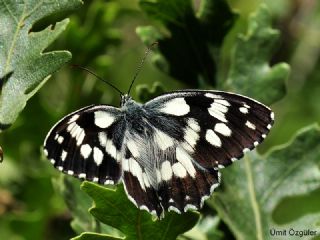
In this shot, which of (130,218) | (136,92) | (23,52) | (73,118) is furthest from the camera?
(136,92)

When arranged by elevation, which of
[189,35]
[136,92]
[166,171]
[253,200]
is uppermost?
[189,35]

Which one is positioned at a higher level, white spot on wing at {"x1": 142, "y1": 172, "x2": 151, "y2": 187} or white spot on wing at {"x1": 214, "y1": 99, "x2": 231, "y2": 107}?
white spot on wing at {"x1": 214, "y1": 99, "x2": 231, "y2": 107}

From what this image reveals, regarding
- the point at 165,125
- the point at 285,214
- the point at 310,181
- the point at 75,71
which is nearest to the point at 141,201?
the point at 165,125

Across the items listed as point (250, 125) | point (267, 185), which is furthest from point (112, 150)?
point (267, 185)

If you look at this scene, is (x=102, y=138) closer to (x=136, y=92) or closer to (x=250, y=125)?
(x=136, y=92)

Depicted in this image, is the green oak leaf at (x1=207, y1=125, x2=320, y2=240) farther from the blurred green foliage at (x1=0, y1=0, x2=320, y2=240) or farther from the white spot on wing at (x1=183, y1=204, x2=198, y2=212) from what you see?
the white spot on wing at (x1=183, y1=204, x2=198, y2=212)

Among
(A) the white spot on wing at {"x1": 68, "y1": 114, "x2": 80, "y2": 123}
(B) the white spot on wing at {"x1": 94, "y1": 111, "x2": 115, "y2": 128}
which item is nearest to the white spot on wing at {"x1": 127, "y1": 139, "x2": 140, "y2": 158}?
(B) the white spot on wing at {"x1": 94, "y1": 111, "x2": 115, "y2": 128}
